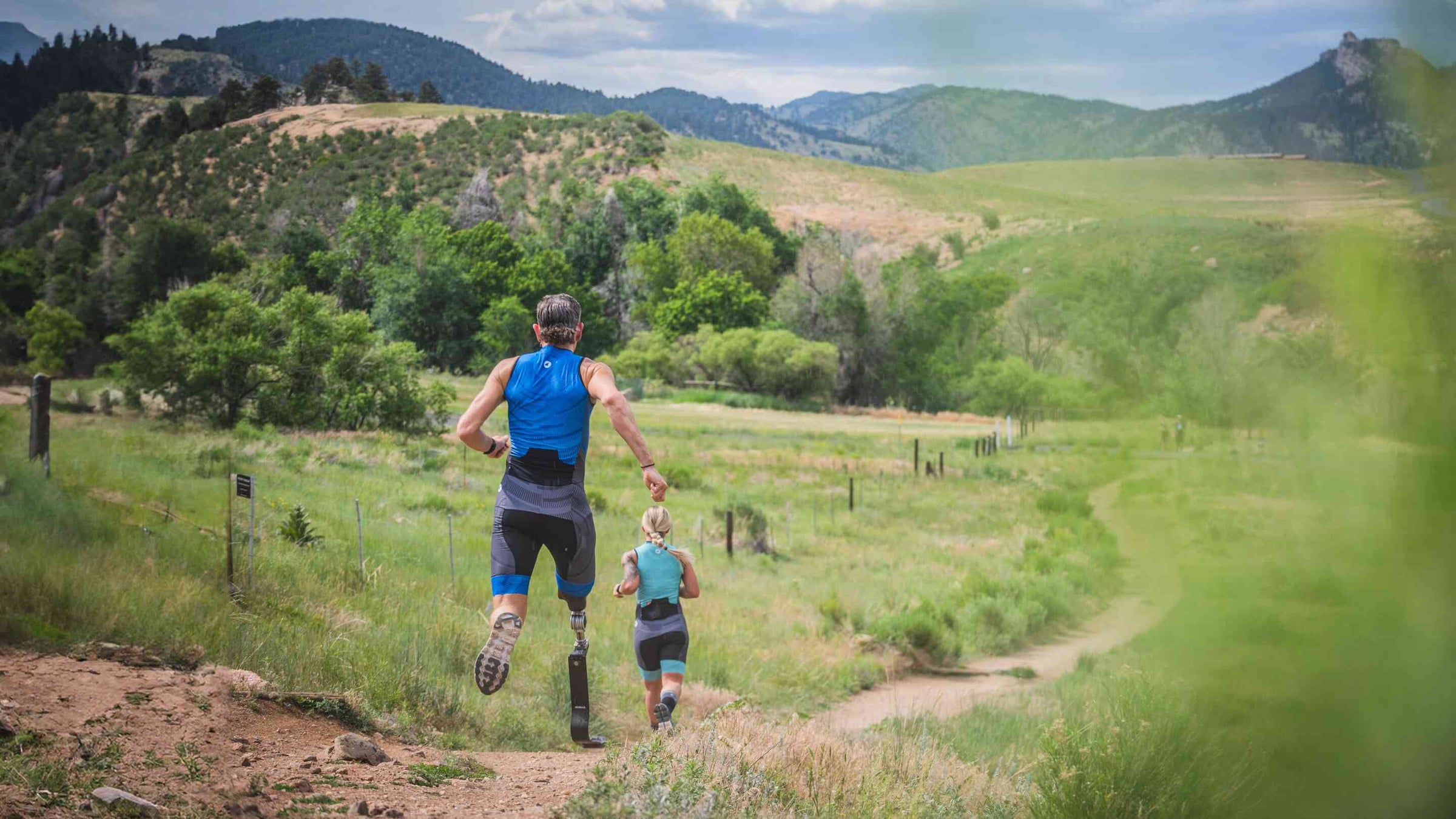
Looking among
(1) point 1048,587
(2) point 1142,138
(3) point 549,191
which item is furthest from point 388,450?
(3) point 549,191

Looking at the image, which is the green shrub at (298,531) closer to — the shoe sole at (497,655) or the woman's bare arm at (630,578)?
the woman's bare arm at (630,578)

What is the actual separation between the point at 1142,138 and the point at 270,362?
29909 millimetres

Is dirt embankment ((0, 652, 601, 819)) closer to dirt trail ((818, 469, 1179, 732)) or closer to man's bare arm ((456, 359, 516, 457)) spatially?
man's bare arm ((456, 359, 516, 457))

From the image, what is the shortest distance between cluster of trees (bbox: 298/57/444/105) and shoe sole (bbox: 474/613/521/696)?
112 metres

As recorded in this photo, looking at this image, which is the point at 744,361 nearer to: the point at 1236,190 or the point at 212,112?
the point at 212,112

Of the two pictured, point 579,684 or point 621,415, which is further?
point 579,684

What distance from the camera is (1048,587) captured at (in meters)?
17.1

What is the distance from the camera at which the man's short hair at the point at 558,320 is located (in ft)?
15.7

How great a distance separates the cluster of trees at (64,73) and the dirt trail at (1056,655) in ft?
96.8

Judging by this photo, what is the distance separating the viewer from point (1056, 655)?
1552cm

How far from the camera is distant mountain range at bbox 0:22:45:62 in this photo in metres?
5.90

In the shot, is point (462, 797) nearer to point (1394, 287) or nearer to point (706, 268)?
point (1394, 287)

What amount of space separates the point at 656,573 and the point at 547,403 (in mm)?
2232

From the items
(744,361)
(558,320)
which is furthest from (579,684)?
(744,361)
